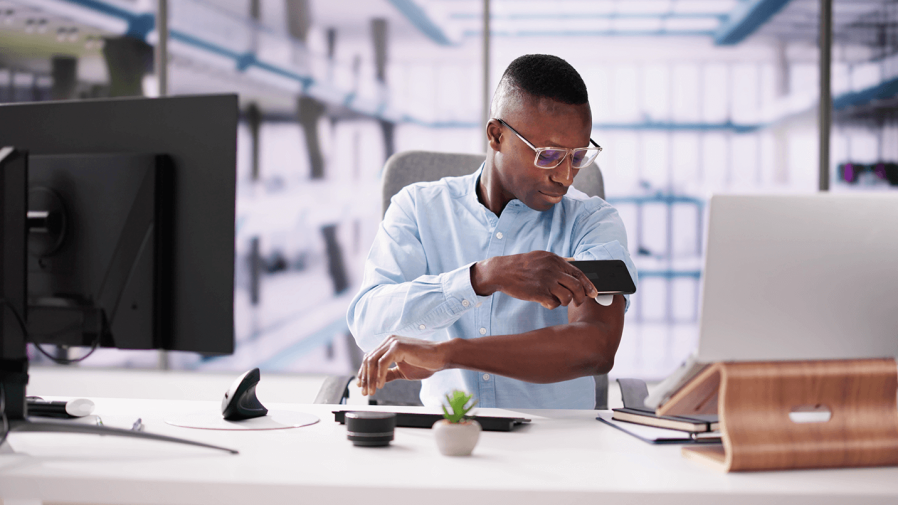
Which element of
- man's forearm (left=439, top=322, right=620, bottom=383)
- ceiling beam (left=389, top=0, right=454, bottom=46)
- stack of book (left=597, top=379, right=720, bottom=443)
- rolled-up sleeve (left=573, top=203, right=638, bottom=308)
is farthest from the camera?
ceiling beam (left=389, top=0, right=454, bottom=46)

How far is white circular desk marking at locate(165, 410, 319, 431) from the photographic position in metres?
1.12

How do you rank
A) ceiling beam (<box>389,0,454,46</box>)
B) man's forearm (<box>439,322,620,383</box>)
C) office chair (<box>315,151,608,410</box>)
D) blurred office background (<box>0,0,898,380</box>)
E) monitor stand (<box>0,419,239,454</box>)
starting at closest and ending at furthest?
1. monitor stand (<box>0,419,239,454</box>)
2. man's forearm (<box>439,322,620,383</box>)
3. office chair (<box>315,151,608,410</box>)
4. blurred office background (<box>0,0,898,380</box>)
5. ceiling beam (<box>389,0,454,46</box>)

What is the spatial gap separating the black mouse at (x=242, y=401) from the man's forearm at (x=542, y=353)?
368mm

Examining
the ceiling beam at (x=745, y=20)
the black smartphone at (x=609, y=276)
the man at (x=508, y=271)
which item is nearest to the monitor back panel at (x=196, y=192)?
the man at (x=508, y=271)

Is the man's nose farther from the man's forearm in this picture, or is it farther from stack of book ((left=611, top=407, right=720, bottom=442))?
stack of book ((left=611, top=407, right=720, bottom=442))

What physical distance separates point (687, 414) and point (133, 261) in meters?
0.91

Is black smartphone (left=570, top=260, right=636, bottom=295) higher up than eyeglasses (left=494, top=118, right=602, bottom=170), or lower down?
lower down

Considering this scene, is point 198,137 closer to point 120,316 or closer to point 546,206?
point 120,316

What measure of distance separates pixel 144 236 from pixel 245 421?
1.28 feet

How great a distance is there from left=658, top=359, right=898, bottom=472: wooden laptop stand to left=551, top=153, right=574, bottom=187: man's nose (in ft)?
2.22

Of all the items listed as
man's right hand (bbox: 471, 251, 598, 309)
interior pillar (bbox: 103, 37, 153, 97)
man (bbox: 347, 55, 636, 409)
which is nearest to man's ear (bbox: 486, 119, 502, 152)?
man (bbox: 347, 55, 636, 409)

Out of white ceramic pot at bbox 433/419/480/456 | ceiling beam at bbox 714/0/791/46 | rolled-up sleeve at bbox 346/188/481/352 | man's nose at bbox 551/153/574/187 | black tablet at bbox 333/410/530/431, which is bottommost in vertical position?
black tablet at bbox 333/410/530/431

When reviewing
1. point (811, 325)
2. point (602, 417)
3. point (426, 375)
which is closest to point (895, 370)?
point (811, 325)

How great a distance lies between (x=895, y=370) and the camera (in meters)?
0.93
